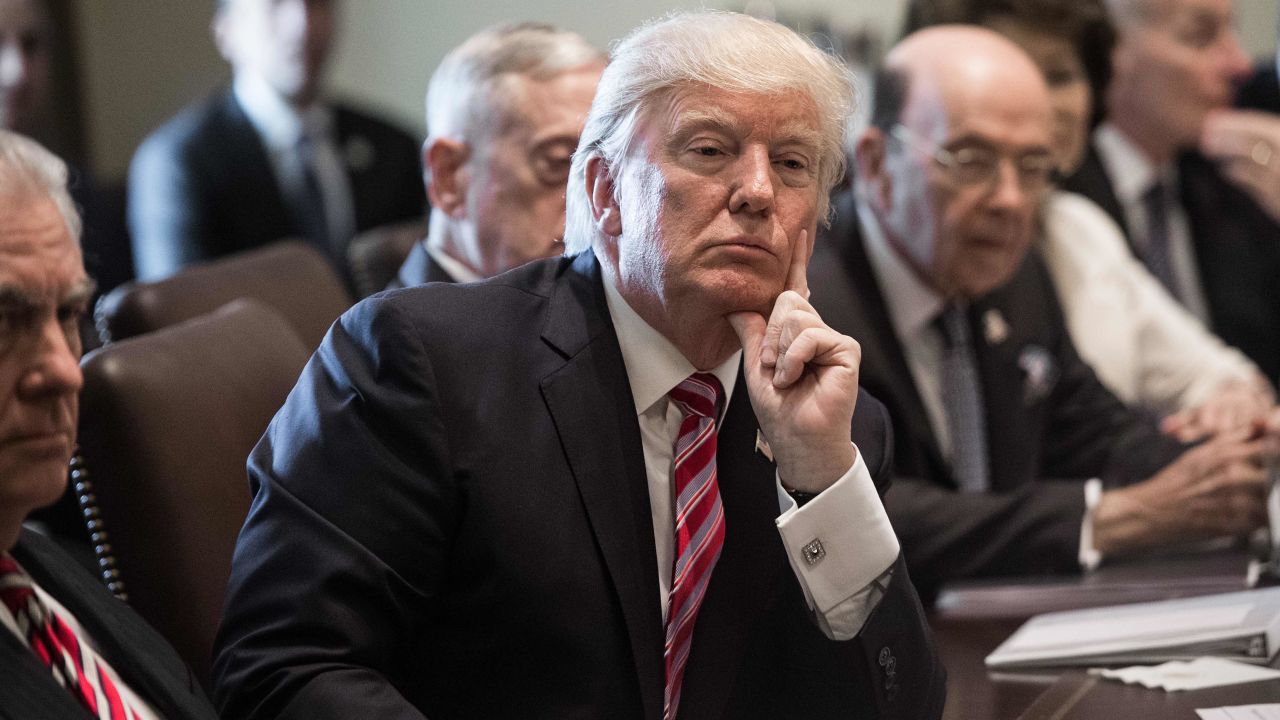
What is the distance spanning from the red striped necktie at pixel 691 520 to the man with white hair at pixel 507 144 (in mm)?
904

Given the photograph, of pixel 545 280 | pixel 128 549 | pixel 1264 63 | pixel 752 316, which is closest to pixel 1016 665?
pixel 752 316

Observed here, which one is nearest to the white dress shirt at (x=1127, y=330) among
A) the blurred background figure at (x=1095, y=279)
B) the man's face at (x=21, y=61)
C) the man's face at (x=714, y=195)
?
the blurred background figure at (x=1095, y=279)

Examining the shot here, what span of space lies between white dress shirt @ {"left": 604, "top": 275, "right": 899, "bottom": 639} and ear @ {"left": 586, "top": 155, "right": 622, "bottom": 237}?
73mm

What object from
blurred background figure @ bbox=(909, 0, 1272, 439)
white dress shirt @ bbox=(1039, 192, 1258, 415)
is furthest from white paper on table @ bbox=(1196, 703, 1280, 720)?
white dress shirt @ bbox=(1039, 192, 1258, 415)

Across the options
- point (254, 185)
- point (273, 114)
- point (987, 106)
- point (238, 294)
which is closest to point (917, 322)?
point (987, 106)

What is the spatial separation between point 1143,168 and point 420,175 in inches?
78.6

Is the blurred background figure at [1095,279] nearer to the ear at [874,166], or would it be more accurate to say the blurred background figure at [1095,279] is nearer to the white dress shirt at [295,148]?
the ear at [874,166]

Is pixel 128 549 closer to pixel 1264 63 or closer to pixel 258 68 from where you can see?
pixel 258 68

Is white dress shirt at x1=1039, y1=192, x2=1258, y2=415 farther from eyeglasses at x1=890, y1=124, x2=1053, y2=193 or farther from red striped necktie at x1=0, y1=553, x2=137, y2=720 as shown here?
red striped necktie at x1=0, y1=553, x2=137, y2=720

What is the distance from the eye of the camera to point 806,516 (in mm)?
1557

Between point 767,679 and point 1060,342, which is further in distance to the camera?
point 1060,342

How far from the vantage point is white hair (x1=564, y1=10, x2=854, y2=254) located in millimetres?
1594

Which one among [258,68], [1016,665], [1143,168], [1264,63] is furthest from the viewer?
[1264,63]

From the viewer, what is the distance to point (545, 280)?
67.0 inches
